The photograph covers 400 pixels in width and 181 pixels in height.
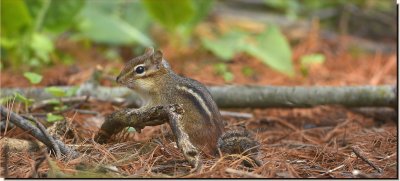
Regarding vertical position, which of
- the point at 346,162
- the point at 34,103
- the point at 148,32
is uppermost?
the point at 148,32

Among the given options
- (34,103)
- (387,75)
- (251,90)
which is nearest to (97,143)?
(34,103)

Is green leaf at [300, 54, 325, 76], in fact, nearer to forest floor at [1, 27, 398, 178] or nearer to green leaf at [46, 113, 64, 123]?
forest floor at [1, 27, 398, 178]

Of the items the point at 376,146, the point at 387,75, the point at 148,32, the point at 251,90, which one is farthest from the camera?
the point at 148,32

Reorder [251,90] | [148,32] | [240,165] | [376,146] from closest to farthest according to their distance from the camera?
[240,165] → [376,146] → [251,90] → [148,32]

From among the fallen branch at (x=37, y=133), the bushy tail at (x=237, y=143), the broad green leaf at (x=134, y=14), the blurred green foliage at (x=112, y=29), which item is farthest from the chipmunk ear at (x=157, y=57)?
the broad green leaf at (x=134, y=14)

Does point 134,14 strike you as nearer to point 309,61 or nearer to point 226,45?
point 226,45

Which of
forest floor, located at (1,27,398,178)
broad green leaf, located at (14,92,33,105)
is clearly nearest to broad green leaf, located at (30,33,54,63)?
forest floor, located at (1,27,398,178)

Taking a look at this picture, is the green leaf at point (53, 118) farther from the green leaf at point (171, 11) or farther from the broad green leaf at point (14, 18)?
the green leaf at point (171, 11)

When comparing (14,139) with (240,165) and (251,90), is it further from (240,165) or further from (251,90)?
(251,90)
